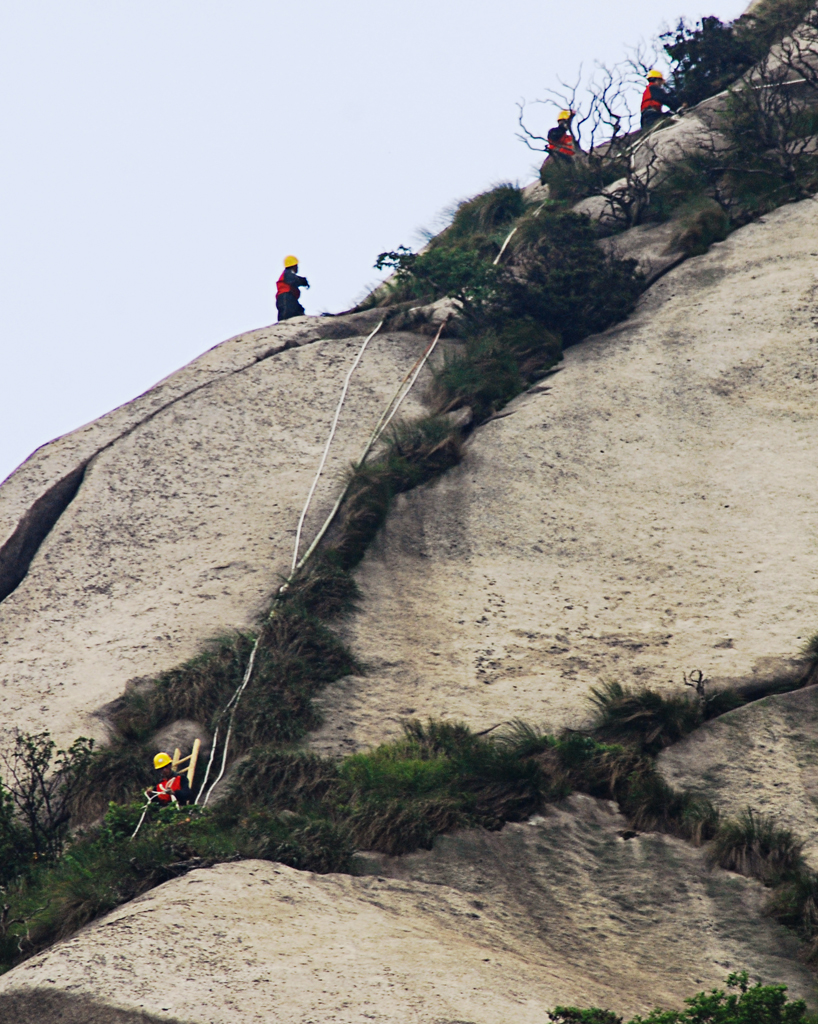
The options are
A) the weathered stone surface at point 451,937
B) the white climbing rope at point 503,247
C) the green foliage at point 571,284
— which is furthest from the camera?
the white climbing rope at point 503,247

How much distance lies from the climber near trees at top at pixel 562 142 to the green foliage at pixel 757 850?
43.6ft

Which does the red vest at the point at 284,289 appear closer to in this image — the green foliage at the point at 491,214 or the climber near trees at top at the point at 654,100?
the green foliage at the point at 491,214

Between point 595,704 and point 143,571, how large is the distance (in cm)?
532

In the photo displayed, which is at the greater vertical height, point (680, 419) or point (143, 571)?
point (143, 571)

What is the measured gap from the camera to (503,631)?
1038 centimetres

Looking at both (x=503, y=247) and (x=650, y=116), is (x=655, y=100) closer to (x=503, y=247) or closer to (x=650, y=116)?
(x=650, y=116)

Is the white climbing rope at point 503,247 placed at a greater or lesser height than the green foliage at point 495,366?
greater

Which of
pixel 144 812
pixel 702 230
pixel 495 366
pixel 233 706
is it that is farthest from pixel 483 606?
pixel 702 230

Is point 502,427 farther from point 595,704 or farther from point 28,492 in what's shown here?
point 28,492

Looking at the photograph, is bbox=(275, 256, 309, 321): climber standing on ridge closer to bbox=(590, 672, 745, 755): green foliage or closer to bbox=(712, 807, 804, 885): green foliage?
bbox=(590, 672, 745, 755): green foliage

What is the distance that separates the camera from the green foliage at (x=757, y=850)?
298 inches

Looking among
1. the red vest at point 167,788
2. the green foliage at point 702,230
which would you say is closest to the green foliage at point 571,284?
the green foliage at point 702,230

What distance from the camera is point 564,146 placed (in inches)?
748

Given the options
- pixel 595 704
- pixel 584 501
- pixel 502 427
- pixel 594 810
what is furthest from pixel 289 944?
pixel 502 427
